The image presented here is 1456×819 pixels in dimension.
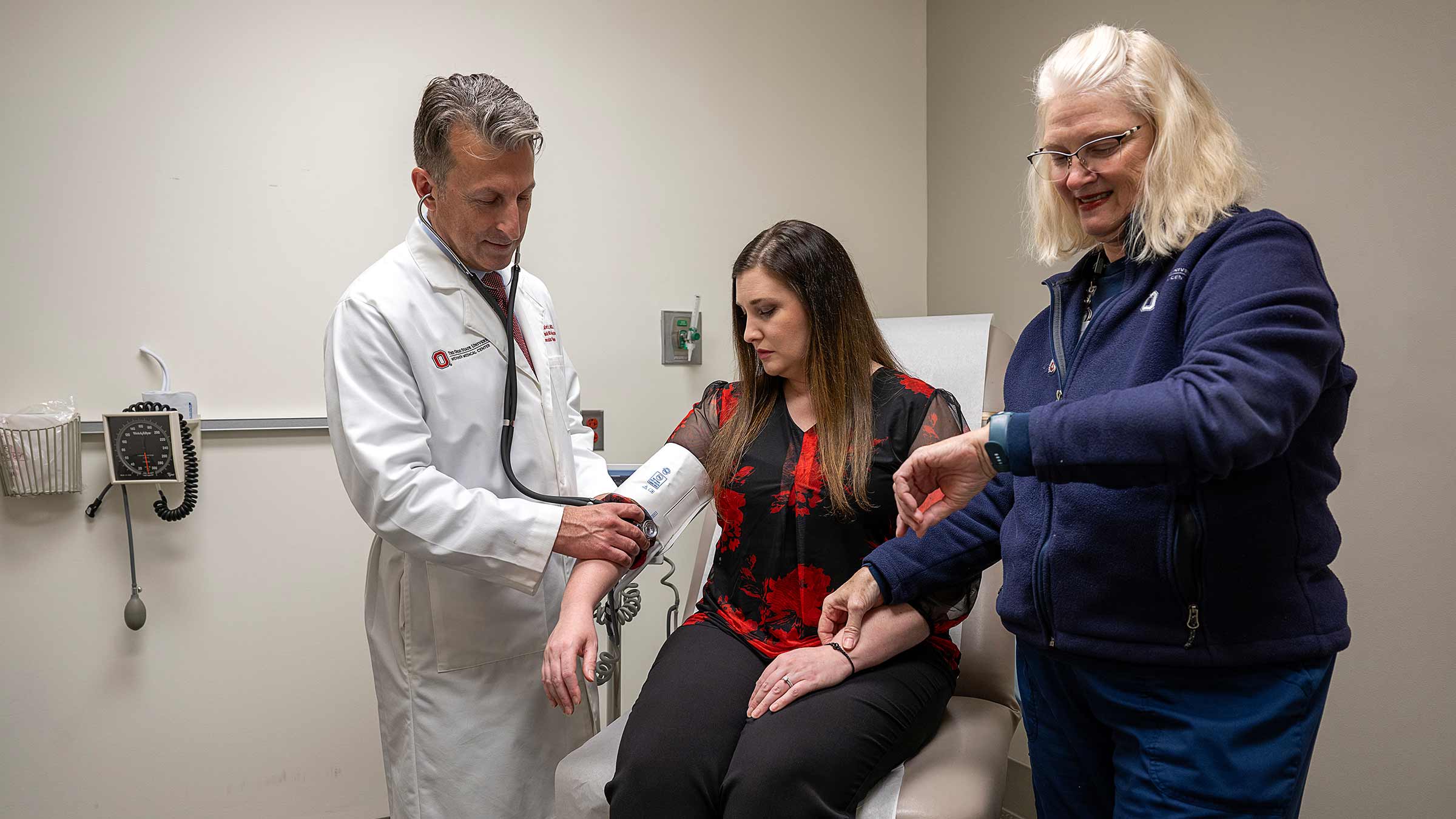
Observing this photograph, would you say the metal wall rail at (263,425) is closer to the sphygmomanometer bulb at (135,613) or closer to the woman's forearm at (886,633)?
the sphygmomanometer bulb at (135,613)

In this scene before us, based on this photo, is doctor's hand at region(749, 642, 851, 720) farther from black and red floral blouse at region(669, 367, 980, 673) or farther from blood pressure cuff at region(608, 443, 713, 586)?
blood pressure cuff at region(608, 443, 713, 586)

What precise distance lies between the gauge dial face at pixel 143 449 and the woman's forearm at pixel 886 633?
1.50m

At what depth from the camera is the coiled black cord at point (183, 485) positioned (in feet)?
6.19

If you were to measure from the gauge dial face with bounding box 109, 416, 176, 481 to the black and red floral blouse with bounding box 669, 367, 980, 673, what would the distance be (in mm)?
1202

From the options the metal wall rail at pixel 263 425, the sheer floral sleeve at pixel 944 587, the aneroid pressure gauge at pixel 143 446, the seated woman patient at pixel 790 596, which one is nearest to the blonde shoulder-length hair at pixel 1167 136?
the sheer floral sleeve at pixel 944 587

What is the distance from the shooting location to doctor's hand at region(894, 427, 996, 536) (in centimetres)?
94

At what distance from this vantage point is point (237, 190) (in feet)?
6.51

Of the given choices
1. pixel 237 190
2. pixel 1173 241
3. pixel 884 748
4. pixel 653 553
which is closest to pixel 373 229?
pixel 237 190

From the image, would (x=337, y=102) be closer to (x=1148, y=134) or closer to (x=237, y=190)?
(x=237, y=190)

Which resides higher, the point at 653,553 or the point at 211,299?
the point at 211,299

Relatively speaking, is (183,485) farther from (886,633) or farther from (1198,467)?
(1198,467)

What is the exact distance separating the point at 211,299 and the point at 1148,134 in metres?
1.88

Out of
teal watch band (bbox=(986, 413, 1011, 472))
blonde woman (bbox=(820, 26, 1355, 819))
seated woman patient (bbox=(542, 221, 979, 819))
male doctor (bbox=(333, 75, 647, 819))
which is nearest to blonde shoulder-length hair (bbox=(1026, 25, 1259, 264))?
blonde woman (bbox=(820, 26, 1355, 819))

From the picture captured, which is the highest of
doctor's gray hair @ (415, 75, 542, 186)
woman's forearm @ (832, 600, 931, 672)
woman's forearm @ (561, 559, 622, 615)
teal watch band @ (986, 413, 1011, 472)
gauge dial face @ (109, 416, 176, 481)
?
doctor's gray hair @ (415, 75, 542, 186)
